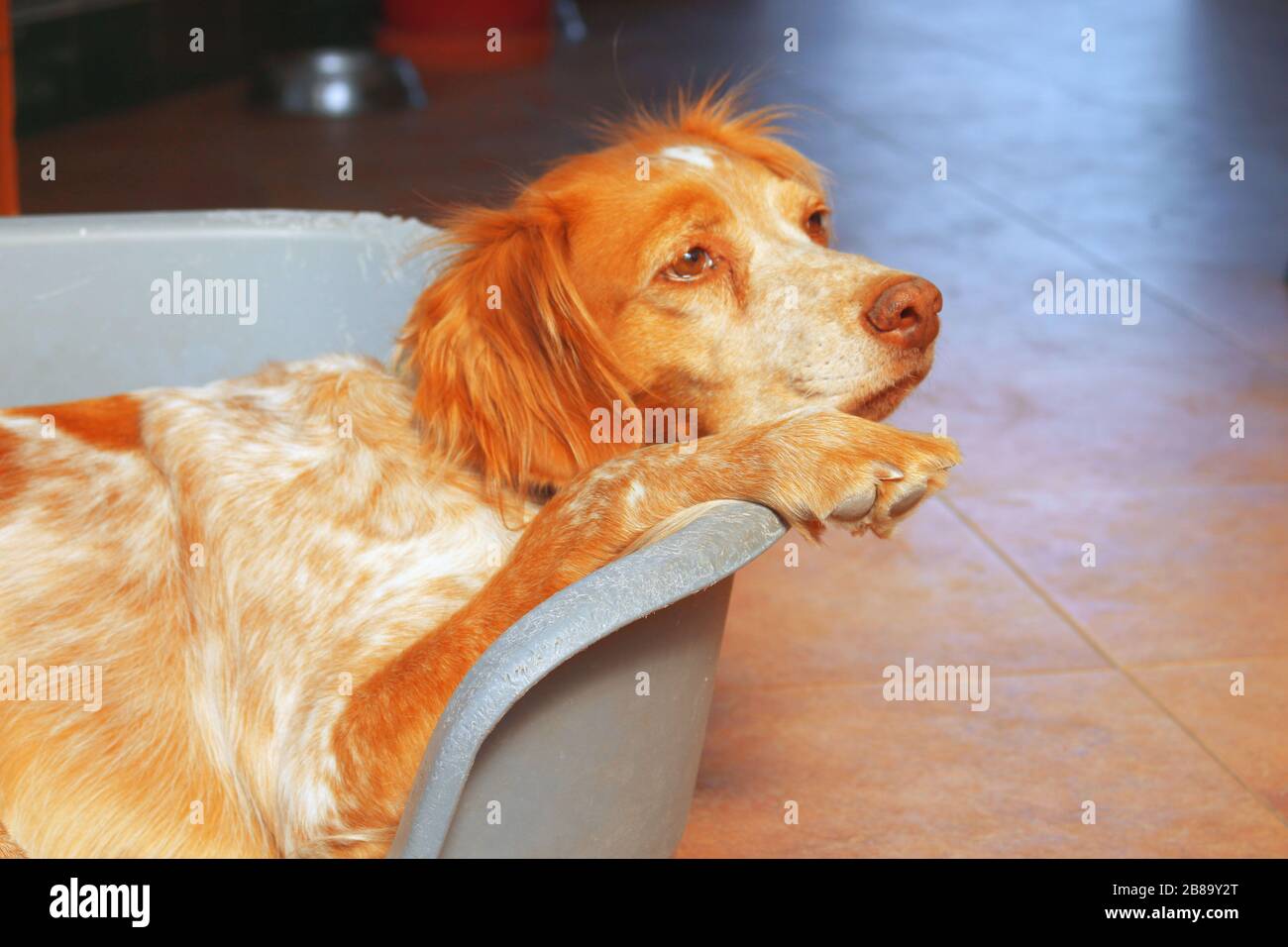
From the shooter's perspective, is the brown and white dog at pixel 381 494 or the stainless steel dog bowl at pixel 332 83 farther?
the stainless steel dog bowl at pixel 332 83

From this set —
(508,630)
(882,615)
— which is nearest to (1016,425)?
(882,615)

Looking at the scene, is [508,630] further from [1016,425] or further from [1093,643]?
[1016,425]

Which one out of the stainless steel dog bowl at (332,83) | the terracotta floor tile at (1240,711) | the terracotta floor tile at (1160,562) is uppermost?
the stainless steel dog bowl at (332,83)

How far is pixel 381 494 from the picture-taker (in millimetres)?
1818

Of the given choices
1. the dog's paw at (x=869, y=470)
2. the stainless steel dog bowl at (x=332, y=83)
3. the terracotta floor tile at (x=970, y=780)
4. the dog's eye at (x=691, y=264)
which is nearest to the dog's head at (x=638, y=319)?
the dog's eye at (x=691, y=264)

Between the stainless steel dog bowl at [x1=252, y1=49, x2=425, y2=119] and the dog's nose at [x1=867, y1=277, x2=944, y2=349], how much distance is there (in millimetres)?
4913

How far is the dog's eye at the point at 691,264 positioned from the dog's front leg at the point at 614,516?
35 cm

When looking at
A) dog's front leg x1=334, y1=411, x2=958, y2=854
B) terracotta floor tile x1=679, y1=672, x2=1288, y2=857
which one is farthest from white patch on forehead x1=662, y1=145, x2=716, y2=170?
terracotta floor tile x1=679, y1=672, x2=1288, y2=857

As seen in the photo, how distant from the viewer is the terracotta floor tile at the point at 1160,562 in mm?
2707

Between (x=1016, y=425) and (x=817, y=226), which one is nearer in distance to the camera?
(x=817, y=226)

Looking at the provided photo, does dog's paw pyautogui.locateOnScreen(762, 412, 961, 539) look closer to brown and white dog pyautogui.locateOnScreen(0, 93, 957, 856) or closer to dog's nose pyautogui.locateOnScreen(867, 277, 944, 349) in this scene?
brown and white dog pyautogui.locateOnScreen(0, 93, 957, 856)

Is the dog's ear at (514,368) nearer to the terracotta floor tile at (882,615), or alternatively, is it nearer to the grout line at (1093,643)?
the terracotta floor tile at (882,615)

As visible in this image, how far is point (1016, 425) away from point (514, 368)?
2040 millimetres

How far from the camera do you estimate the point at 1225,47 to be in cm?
796
